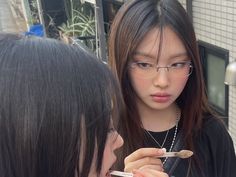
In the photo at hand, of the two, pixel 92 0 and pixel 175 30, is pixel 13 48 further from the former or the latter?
pixel 92 0

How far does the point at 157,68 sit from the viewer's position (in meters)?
1.68

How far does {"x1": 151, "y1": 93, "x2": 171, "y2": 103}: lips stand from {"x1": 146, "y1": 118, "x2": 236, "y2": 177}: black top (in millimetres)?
179

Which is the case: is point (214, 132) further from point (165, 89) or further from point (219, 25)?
point (219, 25)

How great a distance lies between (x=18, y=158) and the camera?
976mm

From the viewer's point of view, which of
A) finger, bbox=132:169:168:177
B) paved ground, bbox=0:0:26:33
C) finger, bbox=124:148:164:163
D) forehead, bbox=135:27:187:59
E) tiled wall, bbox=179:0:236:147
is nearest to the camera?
finger, bbox=132:169:168:177

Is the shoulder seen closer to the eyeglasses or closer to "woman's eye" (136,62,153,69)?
the eyeglasses

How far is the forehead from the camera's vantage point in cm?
165

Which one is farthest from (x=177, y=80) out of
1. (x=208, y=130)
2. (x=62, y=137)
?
(x=62, y=137)

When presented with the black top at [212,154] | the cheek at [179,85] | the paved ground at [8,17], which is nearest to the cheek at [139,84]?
the cheek at [179,85]

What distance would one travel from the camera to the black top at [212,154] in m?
1.70

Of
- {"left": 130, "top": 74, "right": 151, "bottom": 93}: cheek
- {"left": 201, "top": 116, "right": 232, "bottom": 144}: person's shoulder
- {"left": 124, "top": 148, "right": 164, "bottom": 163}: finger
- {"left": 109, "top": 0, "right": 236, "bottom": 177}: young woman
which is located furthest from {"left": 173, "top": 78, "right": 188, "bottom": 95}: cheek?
{"left": 124, "top": 148, "right": 164, "bottom": 163}: finger

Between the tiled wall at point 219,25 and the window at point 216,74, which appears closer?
the tiled wall at point 219,25

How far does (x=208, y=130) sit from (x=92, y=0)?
3.04 meters

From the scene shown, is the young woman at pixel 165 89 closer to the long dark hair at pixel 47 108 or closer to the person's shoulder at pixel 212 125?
the person's shoulder at pixel 212 125
